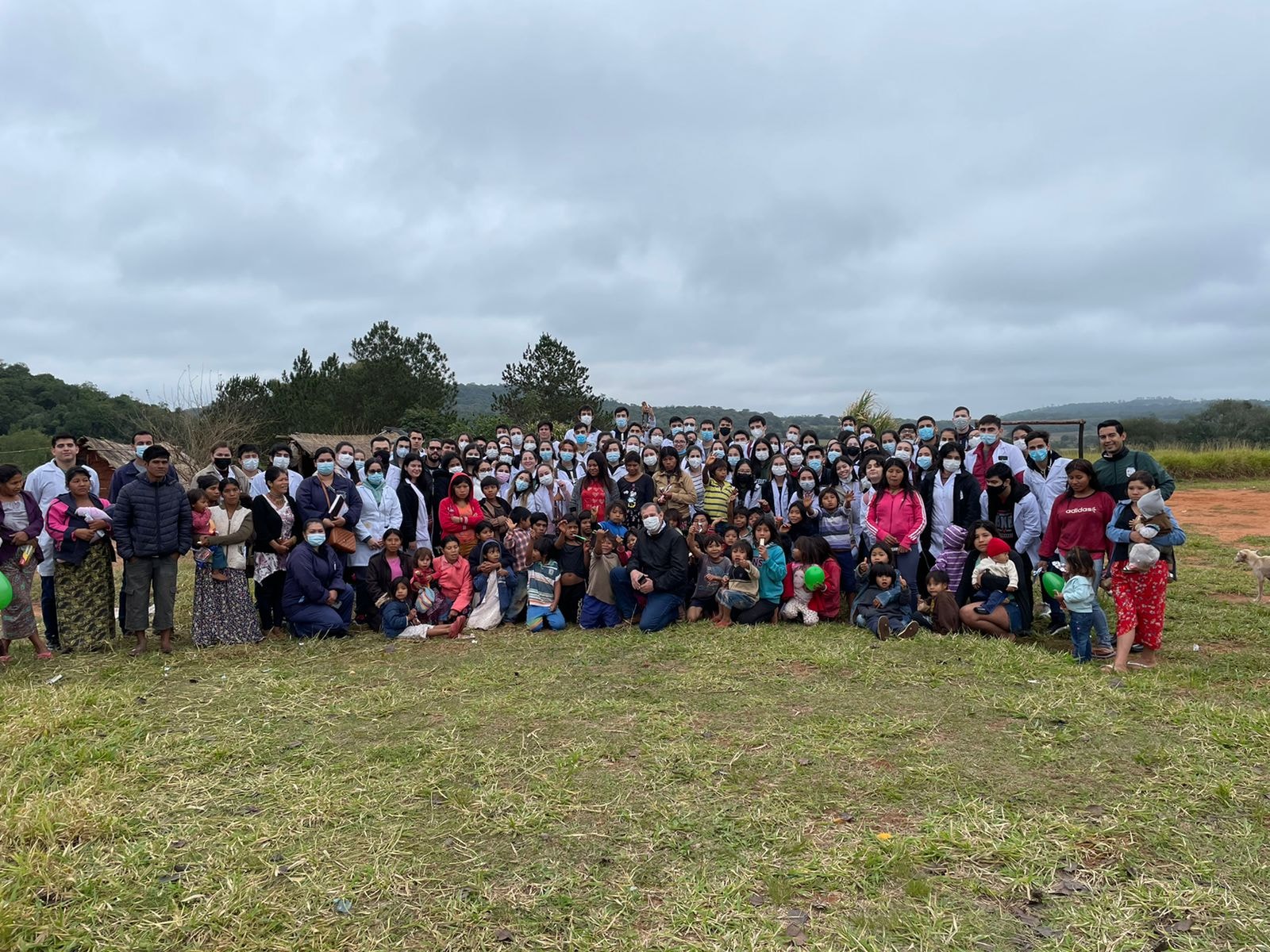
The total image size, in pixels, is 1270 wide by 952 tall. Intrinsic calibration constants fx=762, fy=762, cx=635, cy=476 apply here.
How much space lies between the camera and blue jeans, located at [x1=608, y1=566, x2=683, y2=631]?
7.82m

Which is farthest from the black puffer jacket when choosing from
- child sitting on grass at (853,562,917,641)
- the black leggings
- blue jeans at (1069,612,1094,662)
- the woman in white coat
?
blue jeans at (1069,612,1094,662)

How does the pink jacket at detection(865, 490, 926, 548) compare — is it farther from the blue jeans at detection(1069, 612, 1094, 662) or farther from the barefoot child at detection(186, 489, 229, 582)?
the barefoot child at detection(186, 489, 229, 582)

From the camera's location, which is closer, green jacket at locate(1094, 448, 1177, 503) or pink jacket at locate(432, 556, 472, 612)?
green jacket at locate(1094, 448, 1177, 503)

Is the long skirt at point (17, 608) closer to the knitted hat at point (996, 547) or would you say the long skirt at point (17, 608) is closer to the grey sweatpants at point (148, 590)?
the grey sweatpants at point (148, 590)

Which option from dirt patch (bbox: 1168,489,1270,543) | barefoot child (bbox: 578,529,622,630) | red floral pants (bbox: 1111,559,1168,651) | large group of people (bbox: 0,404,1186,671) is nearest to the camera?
red floral pants (bbox: 1111,559,1168,651)

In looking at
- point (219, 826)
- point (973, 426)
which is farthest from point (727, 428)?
point (219, 826)

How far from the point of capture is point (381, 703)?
17.9 ft

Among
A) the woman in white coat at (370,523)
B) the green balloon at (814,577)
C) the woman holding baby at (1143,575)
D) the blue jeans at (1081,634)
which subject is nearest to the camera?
the woman holding baby at (1143,575)

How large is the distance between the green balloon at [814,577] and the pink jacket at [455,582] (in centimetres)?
A: 353

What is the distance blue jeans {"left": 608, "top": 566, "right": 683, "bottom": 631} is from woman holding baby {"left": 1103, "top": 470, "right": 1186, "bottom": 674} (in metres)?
3.87

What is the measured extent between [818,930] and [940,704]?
8.89 feet

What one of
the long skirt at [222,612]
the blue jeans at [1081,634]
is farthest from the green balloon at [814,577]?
the long skirt at [222,612]

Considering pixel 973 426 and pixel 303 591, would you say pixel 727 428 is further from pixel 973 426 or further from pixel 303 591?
pixel 303 591

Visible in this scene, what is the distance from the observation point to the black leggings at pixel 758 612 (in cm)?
775
